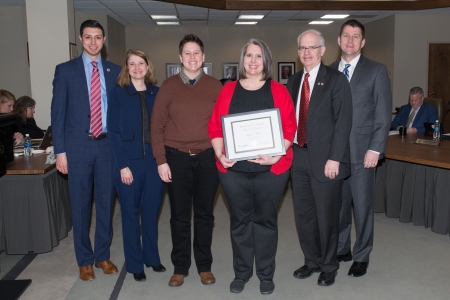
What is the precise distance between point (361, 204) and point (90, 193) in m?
1.97

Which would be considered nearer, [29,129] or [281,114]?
[281,114]

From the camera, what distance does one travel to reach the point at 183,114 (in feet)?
9.79

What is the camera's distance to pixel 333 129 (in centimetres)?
297

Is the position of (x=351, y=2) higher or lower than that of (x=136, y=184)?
higher

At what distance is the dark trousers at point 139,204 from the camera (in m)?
3.15

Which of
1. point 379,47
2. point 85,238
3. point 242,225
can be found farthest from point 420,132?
point 379,47

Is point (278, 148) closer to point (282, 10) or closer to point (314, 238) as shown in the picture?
point (314, 238)

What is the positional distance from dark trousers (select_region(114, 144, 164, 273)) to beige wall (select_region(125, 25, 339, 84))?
10326 millimetres

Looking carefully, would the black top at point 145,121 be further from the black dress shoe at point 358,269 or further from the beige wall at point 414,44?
the beige wall at point 414,44

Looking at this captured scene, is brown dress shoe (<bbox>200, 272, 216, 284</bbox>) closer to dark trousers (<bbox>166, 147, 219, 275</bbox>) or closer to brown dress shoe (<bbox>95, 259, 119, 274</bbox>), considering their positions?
dark trousers (<bbox>166, 147, 219, 275</bbox>)

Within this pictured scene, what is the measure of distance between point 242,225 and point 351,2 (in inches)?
330

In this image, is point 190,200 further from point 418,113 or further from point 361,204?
point 418,113

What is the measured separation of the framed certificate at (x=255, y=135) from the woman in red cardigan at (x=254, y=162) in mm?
62

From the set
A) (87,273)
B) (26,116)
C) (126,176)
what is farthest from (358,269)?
(26,116)
